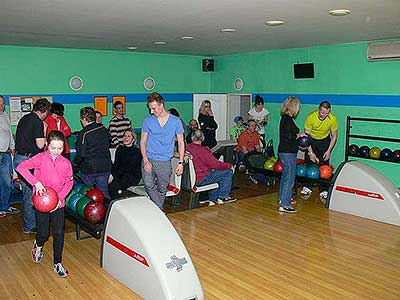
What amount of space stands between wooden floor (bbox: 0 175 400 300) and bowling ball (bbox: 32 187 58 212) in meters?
0.49

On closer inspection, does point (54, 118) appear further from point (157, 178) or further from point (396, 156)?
point (396, 156)

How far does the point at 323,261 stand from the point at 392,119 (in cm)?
290

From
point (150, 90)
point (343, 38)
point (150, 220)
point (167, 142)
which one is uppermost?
point (343, 38)

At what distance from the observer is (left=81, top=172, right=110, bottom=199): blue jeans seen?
3.61 metres

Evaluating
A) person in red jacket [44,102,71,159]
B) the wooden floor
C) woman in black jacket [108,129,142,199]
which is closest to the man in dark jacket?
woman in black jacket [108,129,142,199]

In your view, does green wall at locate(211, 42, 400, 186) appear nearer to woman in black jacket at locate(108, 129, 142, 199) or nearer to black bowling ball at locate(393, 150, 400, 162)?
black bowling ball at locate(393, 150, 400, 162)

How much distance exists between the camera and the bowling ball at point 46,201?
8.14 feet

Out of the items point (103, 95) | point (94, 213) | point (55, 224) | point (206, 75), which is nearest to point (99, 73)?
point (103, 95)

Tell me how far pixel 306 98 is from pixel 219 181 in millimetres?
2572

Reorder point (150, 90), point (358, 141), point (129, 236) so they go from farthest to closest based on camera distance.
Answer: point (150, 90) → point (358, 141) → point (129, 236)

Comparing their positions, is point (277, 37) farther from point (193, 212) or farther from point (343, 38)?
point (193, 212)

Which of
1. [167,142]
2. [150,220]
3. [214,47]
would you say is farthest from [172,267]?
[214,47]

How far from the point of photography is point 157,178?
3361 mm

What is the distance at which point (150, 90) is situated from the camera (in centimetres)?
719
